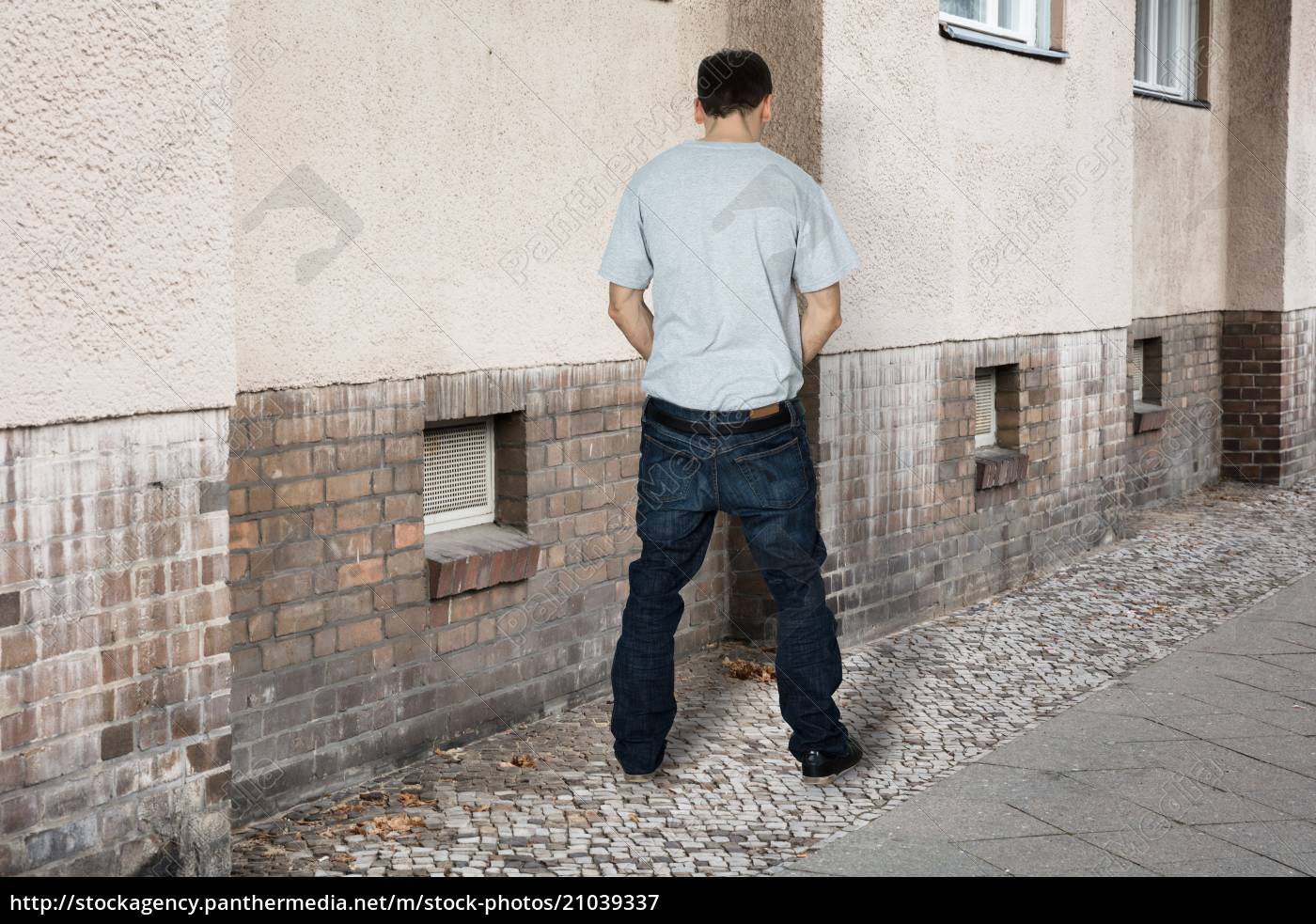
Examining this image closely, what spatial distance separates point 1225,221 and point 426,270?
8.95 m

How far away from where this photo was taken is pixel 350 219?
5059 mm

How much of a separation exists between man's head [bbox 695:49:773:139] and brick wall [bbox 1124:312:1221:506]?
7011mm

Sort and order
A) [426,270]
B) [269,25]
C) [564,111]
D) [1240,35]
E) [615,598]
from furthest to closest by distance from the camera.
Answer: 1. [1240,35]
2. [615,598]
3. [564,111]
4. [426,270]
5. [269,25]

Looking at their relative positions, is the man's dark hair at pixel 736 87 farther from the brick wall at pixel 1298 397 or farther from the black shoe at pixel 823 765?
the brick wall at pixel 1298 397

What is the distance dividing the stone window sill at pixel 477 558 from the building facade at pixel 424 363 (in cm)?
2

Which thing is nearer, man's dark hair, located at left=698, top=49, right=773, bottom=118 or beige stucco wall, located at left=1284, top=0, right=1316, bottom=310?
man's dark hair, located at left=698, top=49, right=773, bottom=118

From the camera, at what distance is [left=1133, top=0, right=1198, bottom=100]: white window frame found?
1170 cm

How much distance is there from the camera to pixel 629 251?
4.86 metres

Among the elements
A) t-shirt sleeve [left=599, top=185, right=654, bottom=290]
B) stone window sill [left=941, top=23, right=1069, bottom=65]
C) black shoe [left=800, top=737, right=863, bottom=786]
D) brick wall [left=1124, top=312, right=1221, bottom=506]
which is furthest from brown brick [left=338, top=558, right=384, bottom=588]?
brick wall [left=1124, top=312, right=1221, bottom=506]

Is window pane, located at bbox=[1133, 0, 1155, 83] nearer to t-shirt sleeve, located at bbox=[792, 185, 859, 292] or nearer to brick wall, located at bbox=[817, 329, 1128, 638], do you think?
brick wall, located at bbox=[817, 329, 1128, 638]

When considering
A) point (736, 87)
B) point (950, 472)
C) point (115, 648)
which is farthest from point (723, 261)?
point (950, 472)

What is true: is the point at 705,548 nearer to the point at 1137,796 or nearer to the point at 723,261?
the point at 723,261

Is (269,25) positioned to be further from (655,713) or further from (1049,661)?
(1049,661)
